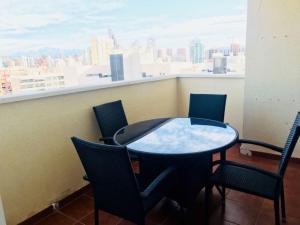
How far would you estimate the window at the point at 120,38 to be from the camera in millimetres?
3410

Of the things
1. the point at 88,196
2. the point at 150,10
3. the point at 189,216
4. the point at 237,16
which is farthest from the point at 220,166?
the point at 150,10

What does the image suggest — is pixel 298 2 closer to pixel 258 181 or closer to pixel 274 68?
pixel 274 68

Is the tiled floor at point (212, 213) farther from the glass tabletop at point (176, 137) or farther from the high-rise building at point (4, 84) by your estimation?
the high-rise building at point (4, 84)

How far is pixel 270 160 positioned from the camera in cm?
299

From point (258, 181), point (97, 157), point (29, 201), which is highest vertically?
point (97, 157)

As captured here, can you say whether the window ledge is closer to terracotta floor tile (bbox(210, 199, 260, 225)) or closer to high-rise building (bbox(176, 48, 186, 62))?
high-rise building (bbox(176, 48, 186, 62))

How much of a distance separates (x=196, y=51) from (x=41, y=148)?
2999 millimetres

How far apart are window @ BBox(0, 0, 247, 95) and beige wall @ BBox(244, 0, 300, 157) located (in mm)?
222

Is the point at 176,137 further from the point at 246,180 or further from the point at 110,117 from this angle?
the point at 110,117

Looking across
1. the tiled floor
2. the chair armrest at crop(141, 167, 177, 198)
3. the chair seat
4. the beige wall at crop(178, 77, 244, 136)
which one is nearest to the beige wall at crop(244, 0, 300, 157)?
the beige wall at crop(178, 77, 244, 136)

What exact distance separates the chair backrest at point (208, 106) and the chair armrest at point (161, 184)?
1.08 metres

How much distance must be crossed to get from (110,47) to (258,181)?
371 centimetres

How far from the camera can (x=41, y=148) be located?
2031 millimetres

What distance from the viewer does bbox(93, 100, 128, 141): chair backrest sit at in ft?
7.87
